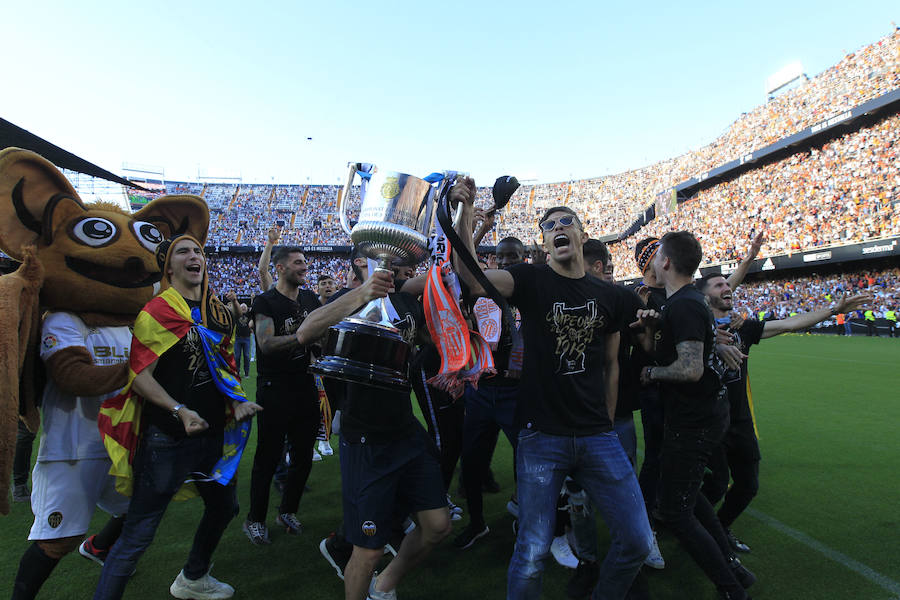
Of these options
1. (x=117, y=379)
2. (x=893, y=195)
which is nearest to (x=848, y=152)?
(x=893, y=195)

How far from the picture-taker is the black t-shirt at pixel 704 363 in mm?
2867

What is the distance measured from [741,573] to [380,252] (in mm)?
2835

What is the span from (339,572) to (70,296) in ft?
7.62

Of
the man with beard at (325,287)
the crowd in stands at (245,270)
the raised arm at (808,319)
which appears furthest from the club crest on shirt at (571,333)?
the crowd in stands at (245,270)

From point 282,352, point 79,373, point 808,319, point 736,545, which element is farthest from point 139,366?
point 808,319

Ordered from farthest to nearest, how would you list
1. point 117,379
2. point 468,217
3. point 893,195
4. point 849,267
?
point 849,267 < point 893,195 < point 117,379 < point 468,217

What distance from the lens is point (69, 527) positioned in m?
2.67

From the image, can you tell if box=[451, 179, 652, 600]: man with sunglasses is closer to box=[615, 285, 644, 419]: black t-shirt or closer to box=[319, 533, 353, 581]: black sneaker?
box=[615, 285, 644, 419]: black t-shirt

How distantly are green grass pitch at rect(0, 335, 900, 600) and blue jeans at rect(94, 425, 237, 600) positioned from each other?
0.46 metres

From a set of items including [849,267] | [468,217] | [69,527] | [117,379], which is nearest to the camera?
[468,217]

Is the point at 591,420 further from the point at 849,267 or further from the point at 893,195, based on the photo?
the point at 849,267

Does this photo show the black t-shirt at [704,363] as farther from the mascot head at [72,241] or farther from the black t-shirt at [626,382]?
the mascot head at [72,241]

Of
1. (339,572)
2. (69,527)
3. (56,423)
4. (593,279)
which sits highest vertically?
(593,279)

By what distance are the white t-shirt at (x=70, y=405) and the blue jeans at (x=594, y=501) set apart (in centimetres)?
237
